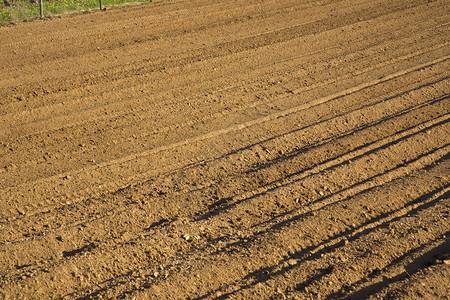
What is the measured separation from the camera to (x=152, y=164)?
751 cm

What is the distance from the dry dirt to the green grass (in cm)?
268

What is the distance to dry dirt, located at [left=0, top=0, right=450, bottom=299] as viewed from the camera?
5426 millimetres

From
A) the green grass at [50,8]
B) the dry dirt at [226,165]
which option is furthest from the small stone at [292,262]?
the green grass at [50,8]

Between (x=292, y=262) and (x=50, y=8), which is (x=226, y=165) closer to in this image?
(x=292, y=262)

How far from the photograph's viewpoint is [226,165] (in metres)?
7.45

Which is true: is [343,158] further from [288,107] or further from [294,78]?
[294,78]

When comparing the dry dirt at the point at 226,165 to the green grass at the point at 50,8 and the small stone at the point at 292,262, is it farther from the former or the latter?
the green grass at the point at 50,8

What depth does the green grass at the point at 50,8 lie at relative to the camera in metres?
15.4

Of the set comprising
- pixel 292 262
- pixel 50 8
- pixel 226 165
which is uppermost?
pixel 50 8

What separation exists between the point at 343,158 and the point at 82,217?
3.75 metres

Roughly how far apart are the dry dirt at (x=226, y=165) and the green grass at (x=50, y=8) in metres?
2.68

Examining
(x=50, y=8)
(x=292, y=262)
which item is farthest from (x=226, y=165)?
(x=50, y=8)

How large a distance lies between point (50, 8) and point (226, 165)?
11683mm

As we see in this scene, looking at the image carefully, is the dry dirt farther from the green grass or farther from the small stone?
the green grass
